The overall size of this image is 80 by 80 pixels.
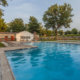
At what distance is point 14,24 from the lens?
44.1m

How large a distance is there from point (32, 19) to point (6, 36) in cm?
1611

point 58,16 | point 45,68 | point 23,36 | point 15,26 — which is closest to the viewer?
point 45,68

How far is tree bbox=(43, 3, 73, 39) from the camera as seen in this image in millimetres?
32969

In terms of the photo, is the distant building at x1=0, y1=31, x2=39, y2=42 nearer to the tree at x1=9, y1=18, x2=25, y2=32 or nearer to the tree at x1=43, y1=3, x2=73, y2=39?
the tree at x1=43, y1=3, x2=73, y2=39

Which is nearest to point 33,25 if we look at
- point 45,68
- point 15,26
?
point 15,26

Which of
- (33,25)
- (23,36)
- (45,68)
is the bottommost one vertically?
(45,68)

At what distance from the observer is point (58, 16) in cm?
3397

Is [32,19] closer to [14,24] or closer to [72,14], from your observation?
[14,24]

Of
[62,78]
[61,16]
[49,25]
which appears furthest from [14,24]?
[62,78]

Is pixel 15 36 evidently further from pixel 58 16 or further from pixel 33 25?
pixel 58 16

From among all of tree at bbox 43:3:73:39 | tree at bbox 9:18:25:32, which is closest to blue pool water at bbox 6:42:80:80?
tree at bbox 43:3:73:39

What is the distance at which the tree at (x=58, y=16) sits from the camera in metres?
33.0

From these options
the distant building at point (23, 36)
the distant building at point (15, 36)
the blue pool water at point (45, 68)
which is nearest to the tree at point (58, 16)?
the distant building at point (23, 36)

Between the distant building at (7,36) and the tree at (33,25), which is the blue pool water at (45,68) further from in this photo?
the tree at (33,25)
